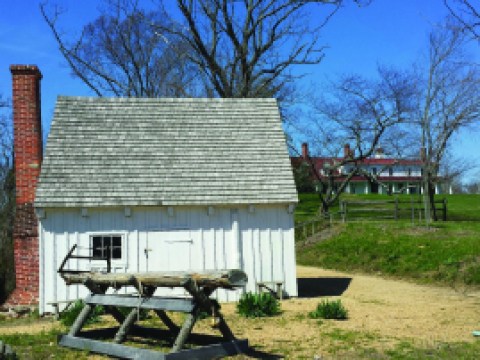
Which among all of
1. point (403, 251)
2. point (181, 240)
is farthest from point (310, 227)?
point (181, 240)

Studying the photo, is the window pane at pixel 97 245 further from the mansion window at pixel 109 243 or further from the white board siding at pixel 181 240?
the white board siding at pixel 181 240

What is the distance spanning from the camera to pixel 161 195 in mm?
15086

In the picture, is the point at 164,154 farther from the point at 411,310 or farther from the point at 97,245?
the point at 411,310

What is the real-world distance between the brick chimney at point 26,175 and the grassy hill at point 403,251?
452 inches

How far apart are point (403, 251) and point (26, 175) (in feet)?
42.1

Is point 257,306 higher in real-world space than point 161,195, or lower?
lower

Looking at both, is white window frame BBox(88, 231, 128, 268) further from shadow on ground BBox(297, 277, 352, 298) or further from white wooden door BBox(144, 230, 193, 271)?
shadow on ground BBox(297, 277, 352, 298)

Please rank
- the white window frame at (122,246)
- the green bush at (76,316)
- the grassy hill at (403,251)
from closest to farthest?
the green bush at (76,316) → the white window frame at (122,246) → the grassy hill at (403,251)

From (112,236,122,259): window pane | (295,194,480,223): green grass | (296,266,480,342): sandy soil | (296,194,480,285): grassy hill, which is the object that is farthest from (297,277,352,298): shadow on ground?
(295,194,480,223): green grass

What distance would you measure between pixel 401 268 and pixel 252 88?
1446 cm

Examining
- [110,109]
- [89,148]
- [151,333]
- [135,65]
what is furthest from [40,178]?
[135,65]

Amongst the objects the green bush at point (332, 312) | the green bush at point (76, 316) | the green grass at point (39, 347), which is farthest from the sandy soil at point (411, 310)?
the green grass at point (39, 347)

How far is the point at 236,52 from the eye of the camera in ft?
103

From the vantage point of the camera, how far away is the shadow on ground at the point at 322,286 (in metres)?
16.6
